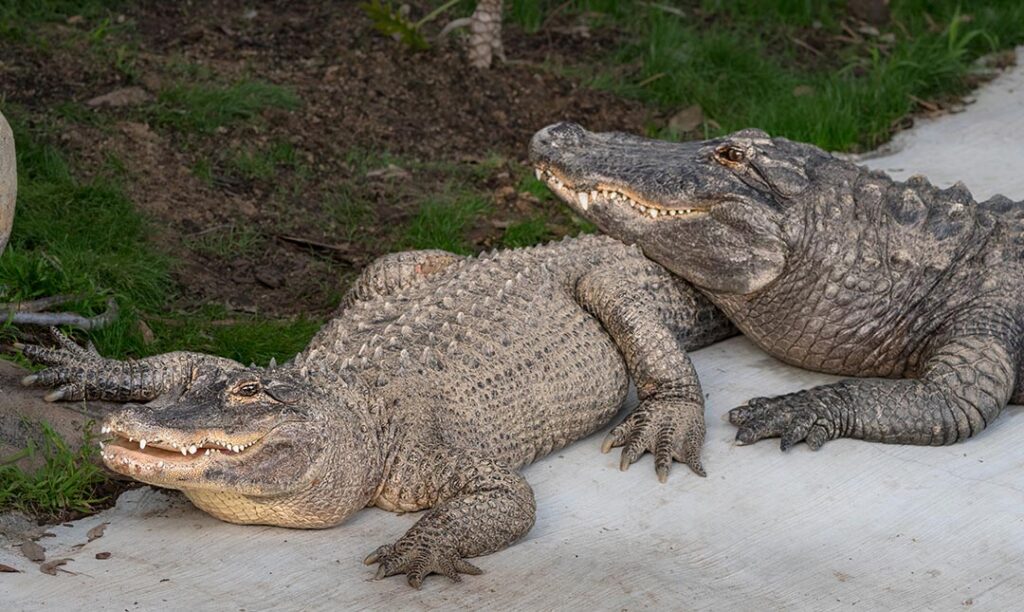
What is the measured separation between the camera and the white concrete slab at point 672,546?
12.5ft

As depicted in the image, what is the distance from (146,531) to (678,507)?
1612mm

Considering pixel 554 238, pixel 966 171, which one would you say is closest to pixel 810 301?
pixel 554 238

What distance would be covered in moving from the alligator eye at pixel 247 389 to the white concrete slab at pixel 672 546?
45 centimetres

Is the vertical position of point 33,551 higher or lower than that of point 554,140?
lower

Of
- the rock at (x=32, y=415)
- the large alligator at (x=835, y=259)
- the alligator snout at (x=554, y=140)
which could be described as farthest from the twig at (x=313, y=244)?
the rock at (x=32, y=415)

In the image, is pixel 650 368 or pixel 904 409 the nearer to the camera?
pixel 904 409

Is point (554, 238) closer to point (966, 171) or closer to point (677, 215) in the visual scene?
point (677, 215)

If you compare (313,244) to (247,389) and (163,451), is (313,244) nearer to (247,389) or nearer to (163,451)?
(247,389)

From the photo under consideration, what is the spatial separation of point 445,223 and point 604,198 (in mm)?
1288

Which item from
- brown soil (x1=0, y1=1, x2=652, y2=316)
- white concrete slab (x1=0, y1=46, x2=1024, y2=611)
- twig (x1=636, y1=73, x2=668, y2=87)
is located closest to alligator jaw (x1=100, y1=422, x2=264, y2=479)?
white concrete slab (x1=0, y1=46, x2=1024, y2=611)

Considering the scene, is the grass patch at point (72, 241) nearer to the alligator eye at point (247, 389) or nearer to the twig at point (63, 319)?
the twig at point (63, 319)

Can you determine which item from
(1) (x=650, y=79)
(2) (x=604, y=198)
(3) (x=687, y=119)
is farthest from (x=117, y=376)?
(1) (x=650, y=79)

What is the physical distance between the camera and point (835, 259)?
520 centimetres

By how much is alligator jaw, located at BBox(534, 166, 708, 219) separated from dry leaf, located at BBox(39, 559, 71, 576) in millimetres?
2516
